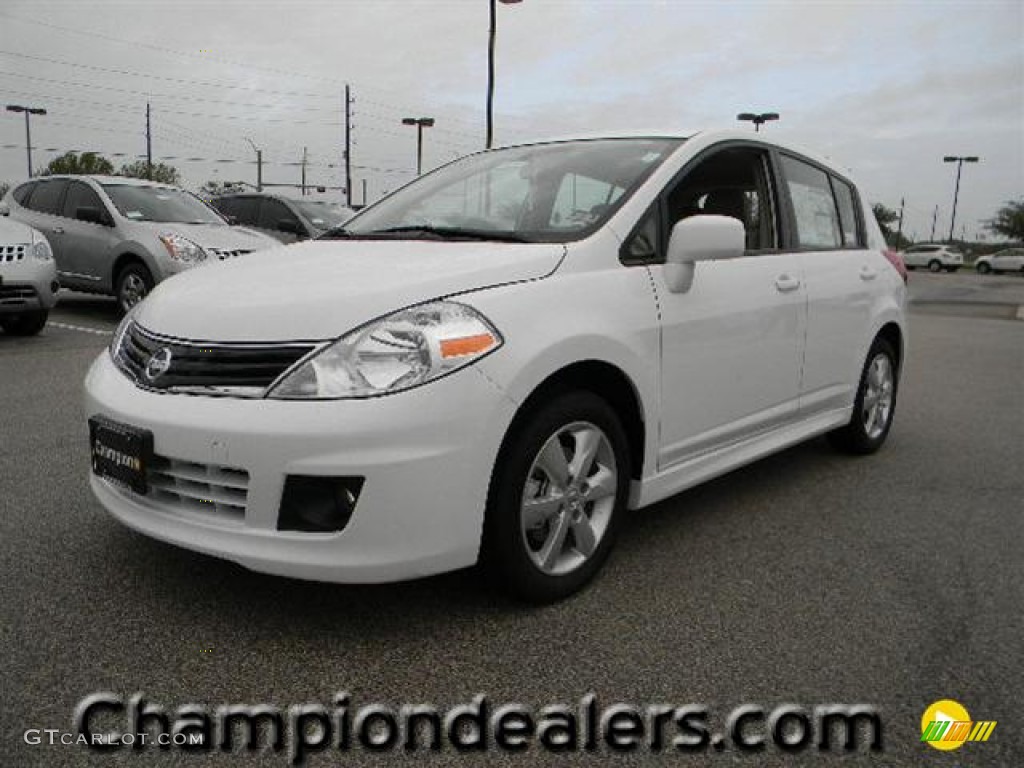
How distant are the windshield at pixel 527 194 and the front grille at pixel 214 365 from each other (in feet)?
3.31

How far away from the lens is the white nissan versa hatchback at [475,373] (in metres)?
2.37

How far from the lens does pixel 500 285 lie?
2648 mm

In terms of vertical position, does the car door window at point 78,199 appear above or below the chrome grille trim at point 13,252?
above

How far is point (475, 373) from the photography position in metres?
2.44

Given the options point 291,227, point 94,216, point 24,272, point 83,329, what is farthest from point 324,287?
point 291,227

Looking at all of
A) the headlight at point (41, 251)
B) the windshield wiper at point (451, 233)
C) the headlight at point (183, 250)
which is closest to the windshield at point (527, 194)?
the windshield wiper at point (451, 233)

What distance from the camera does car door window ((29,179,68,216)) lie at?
10.4 m

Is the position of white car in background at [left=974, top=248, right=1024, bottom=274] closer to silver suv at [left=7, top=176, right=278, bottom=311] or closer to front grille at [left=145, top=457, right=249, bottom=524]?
silver suv at [left=7, top=176, right=278, bottom=311]

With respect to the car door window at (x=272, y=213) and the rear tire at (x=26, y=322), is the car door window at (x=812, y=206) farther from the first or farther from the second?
the car door window at (x=272, y=213)

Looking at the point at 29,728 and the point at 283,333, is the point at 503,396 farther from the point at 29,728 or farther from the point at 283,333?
the point at 29,728

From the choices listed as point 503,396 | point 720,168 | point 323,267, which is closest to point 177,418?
point 323,267

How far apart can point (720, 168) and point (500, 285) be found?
144cm

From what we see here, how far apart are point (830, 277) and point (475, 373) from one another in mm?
2459

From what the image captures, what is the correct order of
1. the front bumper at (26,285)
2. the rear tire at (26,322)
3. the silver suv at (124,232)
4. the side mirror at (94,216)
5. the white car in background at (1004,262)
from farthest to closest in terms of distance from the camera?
the white car in background at (1004,262), the side mirror at (94,216), the silver suv at (124,232), the rear tire at (26,322), the front bumper at (26,285)
